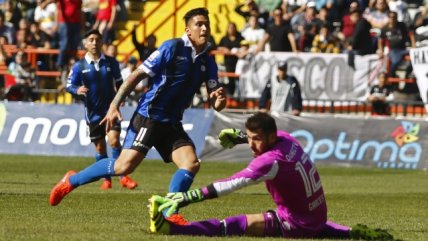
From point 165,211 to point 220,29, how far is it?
21.8m

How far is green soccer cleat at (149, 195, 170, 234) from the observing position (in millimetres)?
10820

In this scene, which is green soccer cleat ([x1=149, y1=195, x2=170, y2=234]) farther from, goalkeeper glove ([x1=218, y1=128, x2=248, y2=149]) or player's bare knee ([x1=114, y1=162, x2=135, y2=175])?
player's bare knee ([x1=114, y1=162, x2=135, y2=175])

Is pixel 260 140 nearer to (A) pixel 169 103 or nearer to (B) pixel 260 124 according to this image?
(B) pixel 260 124

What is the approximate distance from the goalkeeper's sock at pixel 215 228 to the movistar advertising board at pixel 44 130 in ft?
51.3

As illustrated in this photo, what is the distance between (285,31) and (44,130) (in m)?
6.24

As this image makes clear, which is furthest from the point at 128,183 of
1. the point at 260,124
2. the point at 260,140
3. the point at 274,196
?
the point at 260,124

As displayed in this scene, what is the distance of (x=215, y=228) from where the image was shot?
11.4 metres

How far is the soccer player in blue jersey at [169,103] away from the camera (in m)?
12.9

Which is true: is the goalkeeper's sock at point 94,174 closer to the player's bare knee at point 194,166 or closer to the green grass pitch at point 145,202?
the green grass pitch at point 145,202

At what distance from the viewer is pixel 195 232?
1141 centimetres

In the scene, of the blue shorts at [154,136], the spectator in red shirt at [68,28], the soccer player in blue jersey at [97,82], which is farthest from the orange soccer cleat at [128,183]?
the spectator in red shirt at [68,28]

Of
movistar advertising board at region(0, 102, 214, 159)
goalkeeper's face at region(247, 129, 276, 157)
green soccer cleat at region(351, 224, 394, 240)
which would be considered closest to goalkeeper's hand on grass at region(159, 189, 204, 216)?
goalkeeper's face at region(247, 129, 276, 157)

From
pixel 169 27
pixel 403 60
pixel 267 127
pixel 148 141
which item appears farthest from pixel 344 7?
pixel 267 127

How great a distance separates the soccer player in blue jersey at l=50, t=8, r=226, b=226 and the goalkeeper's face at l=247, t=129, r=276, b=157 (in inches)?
80.2
